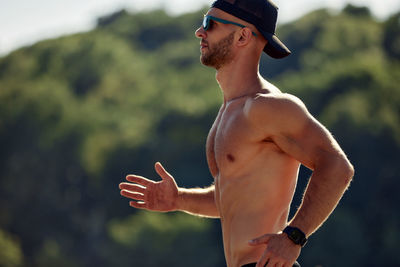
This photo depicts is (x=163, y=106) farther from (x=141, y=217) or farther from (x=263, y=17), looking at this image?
(x=263, y=17)

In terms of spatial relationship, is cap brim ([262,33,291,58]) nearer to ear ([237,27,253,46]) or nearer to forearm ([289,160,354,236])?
ear ([237,27,253,46])

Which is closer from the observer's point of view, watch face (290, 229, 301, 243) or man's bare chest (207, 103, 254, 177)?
watch face (290, 229, 301, 243)

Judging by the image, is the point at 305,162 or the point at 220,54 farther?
the point at 220,54

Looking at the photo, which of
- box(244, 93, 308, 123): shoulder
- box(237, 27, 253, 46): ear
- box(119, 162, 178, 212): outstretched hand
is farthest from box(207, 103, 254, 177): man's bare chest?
box(119, 162, 178, 212): outstretched hand

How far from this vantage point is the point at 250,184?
3754mm

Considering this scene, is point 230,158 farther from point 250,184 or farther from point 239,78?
point 239,78

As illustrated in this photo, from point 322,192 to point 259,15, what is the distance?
1.07m

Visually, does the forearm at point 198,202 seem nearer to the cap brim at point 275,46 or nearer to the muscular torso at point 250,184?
the muscular torso at point 250,184

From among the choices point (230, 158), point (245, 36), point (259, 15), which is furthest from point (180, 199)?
point (259, 15)

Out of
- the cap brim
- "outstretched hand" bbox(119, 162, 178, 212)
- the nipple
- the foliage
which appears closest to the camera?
the nipple

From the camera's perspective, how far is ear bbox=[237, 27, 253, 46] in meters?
3.94

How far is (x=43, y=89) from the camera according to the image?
5894 cm

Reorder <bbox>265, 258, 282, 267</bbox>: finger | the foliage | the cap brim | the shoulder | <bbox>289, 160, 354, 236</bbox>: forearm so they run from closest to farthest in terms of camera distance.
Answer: <bbox>265, 258, 282, 267</bbox>: finger → <bbox>289, 160, 354, 236</bbox>: forearm → the shoulder → the cap brim → the foliage

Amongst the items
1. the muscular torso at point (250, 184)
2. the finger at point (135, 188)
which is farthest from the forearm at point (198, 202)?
the muscular torso at point (250, 184)
